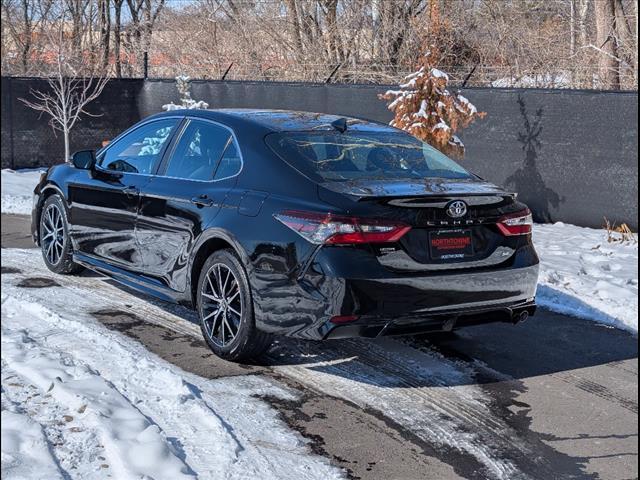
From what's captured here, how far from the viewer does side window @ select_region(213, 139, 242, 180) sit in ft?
18.6

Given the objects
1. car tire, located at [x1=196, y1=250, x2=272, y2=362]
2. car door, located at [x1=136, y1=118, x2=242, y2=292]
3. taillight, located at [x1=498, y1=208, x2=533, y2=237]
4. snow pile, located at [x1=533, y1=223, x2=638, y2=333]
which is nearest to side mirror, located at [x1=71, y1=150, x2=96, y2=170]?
car door, located at [x1=136, y1=118, x2=242, y2=292]

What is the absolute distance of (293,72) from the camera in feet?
65.7

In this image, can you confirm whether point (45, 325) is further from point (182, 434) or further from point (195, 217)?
point (182, 434)

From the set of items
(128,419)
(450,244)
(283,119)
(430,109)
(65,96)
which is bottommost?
(128,419)

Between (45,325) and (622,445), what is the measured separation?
3836 mm

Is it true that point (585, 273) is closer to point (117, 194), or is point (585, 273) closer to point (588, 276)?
point (588, 276)

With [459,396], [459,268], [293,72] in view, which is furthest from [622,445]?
[293,72]

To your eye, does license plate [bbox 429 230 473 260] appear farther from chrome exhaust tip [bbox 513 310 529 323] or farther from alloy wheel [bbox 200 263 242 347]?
alloy wheel [bbox 200 263 242 347]

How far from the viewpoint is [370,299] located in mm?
4832

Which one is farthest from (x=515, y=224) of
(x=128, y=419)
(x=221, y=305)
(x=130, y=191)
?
(x=130, y=191)

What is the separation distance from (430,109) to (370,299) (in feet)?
24.0

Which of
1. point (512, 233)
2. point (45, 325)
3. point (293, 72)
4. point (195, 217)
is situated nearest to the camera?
point (512, 233)

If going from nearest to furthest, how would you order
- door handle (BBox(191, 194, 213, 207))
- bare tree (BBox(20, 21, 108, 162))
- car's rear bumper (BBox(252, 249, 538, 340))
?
car's rear bumper (BBox(252, 249, 538, 340)), door handle (BBox(191, 194, 213, 207)), bare tree (BBox(20, 21, 108, 162))

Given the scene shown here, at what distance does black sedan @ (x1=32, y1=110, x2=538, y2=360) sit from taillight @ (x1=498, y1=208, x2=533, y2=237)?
0.04 ft
